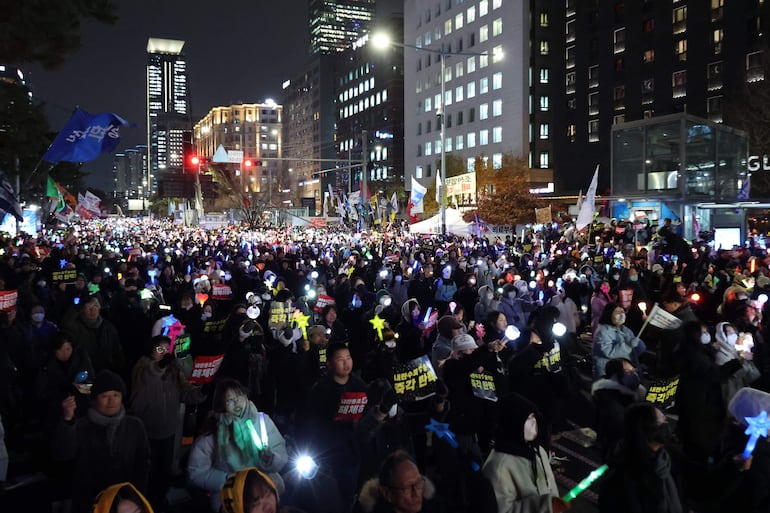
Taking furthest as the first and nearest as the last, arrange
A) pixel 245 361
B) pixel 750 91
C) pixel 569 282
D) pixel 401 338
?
pixel 750 91 → pixel 569 282 → pixel 401 338 → pixel 245 361

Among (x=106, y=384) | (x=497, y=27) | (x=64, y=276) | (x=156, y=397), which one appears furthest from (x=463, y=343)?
(x=497, y=27)

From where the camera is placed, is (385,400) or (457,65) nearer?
(385,400)

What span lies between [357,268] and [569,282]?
5.32 metres

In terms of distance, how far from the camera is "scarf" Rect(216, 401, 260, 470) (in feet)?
14.4

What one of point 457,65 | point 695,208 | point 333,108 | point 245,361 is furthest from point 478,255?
point 333,108

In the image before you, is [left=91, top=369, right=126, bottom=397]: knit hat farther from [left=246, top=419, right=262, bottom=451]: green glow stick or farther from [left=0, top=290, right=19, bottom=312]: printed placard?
[left=0, top=290, right=19, bottom=312]: printed placard

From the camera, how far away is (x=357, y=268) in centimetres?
1628

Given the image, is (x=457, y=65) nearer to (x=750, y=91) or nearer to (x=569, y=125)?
(x=569, y=125)

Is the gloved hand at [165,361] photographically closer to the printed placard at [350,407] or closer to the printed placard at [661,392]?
the printed placard at [350,407]

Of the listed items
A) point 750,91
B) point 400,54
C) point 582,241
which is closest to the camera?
point 582,241

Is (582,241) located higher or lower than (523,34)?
lower

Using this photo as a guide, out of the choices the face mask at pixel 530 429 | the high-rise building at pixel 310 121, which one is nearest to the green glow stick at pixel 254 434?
the face mask at pixel 530 429

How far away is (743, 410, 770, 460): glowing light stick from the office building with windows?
5319 cm

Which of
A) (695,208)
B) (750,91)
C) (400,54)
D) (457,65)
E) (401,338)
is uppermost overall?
(400,54)
